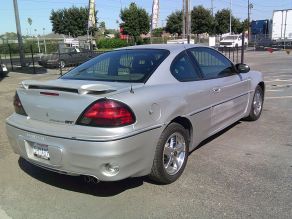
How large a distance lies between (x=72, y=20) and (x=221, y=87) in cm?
5667

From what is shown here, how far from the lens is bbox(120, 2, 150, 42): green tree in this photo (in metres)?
54.0

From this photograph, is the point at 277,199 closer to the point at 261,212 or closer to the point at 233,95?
the point at 261,212

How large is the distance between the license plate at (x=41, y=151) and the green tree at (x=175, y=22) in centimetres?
6319

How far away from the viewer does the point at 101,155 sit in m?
3.62

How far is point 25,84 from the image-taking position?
4359mm

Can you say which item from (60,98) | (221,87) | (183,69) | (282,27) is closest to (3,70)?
(221,87)

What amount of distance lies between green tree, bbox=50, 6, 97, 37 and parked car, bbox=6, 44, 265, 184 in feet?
183

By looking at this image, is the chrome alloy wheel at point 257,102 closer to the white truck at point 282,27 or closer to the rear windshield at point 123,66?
the rear windshield at point 123,66

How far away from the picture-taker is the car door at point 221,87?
5.24 metres

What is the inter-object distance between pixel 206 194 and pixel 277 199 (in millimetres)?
701

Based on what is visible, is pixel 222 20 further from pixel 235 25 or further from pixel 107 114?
pixel 107 114

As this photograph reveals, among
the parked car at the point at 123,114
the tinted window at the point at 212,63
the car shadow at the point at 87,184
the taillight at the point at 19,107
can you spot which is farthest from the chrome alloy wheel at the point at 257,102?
the taillight at the point at 19,107

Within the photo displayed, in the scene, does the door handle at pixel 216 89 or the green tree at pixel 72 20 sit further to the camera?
the green tree at pixel 72 20

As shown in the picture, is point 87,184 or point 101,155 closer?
point 101,155
